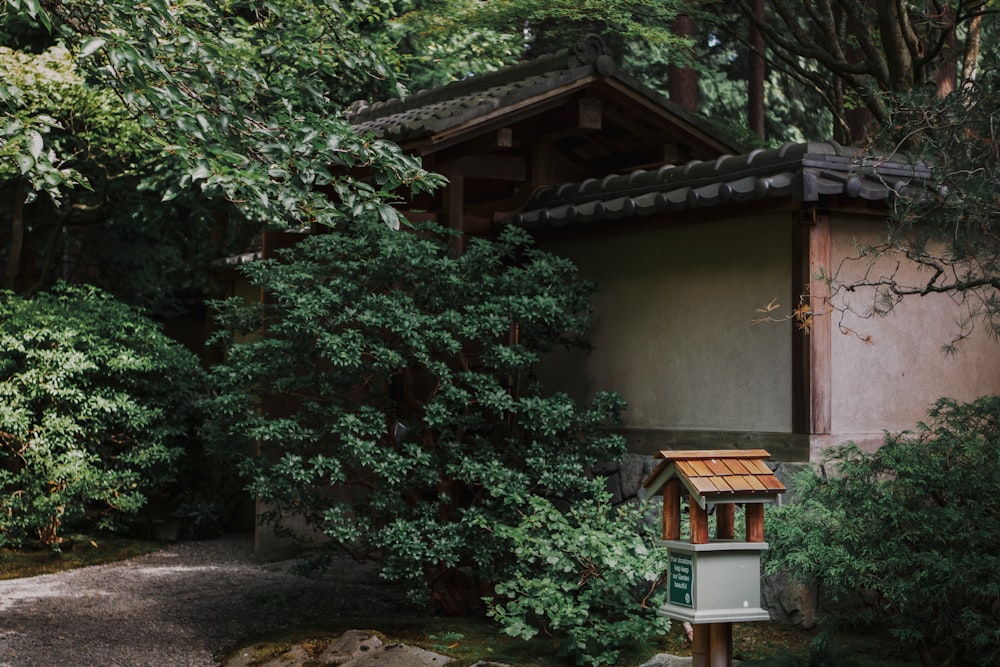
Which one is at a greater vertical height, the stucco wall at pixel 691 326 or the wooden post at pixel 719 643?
the stucco wall at pixel 691 326

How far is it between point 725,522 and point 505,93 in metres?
4.75

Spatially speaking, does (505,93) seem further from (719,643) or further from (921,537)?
(719,643)

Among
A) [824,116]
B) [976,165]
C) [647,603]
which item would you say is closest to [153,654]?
[647,603]

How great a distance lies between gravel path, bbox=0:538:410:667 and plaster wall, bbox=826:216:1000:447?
3904 mm

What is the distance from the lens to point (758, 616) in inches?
195

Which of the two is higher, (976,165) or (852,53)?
(852,53)

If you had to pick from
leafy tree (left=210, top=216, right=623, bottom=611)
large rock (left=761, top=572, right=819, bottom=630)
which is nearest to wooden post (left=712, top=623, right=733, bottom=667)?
large rock (left=761, top=572, right=819, bottom=630)

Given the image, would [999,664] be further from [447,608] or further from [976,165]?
[447,608]

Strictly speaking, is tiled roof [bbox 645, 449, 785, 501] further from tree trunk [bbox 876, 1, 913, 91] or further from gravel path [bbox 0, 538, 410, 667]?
tree trunk [bbox 876, 1, 913, 91]

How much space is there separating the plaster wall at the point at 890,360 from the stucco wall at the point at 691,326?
36cm

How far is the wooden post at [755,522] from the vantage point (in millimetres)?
5047

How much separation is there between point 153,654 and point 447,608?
83.7 inches

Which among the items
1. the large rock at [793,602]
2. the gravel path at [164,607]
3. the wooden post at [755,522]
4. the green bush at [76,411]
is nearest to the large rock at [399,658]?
the gravel path at [164,607]

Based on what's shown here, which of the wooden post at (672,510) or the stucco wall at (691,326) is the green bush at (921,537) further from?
the stucco wall at (691,326)
